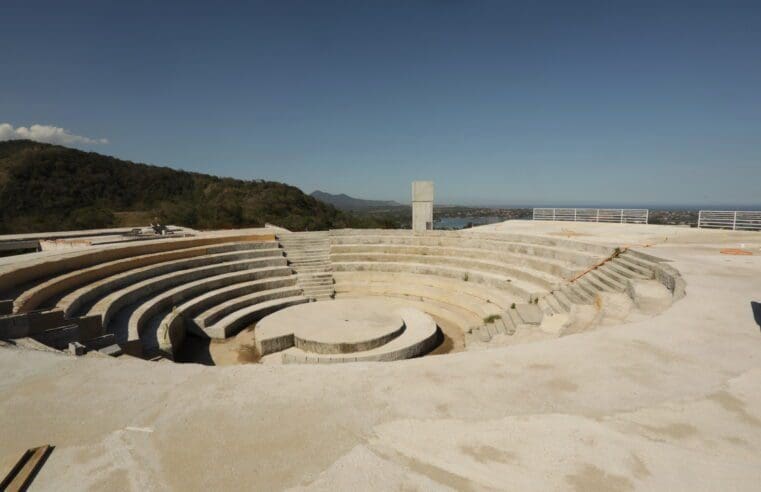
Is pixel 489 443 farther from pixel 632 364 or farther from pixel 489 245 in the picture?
pixel 489 245

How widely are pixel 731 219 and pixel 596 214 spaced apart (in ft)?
19.4

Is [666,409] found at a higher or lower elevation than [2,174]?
lower

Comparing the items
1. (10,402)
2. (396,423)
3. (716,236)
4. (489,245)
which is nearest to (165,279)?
(10,402)

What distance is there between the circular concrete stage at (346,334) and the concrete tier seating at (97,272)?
4711 mm

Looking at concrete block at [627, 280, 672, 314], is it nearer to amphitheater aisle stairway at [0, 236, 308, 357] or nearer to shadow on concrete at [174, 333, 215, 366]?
amphitheater aisle stairway at [0, 236, 308, 357]

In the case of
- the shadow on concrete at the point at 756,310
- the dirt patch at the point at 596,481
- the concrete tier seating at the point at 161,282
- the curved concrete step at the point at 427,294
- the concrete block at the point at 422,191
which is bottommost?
the curved concrete step at the point at 427,294

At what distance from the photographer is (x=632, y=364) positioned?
3.74 m

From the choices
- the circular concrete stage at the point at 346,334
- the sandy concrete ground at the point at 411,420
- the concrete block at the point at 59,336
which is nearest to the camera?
→ the sandy concrete ground at the point at 411,420

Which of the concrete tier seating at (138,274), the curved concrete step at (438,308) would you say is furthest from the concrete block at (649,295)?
the concrete tier seating at (138,274)

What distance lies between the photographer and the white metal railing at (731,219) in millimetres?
14117

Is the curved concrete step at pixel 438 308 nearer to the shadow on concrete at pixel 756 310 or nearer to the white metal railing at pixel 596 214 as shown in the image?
the shadow on concrete at pixel 756 310

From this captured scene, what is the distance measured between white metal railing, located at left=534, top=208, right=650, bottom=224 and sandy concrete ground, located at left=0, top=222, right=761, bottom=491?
17357mm

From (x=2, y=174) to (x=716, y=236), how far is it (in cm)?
7329

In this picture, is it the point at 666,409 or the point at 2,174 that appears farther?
the point at 2,174
